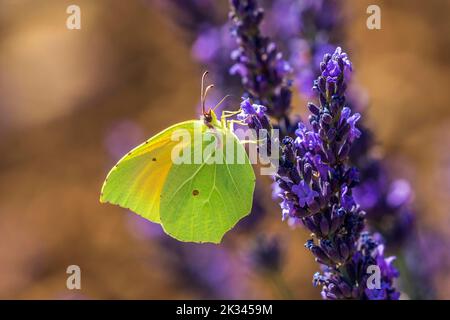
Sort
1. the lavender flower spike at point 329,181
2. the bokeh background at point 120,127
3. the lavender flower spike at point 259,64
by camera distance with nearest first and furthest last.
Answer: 1. the lavender flower spike at point 329,181
2. the lavender flower spike at point 259,64
3. the bokeh background at point 120,127

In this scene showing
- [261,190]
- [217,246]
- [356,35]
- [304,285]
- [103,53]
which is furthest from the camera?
[103,53]

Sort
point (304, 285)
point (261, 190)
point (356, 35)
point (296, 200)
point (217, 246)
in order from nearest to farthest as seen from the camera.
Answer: point (296, 200) < point (261, 190) < point (217, 246) < point (304, 285) < point (356, 35)

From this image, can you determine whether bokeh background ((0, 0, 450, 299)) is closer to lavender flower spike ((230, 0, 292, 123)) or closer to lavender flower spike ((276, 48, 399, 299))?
lavender flower spike ((230, 0, 292, 123))

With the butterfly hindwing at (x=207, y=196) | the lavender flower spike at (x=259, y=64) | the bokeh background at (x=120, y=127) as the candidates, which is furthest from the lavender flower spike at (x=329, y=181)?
the bokeh background at (x=120, y=127)

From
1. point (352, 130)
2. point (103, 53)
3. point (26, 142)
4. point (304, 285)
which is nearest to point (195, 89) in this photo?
point (103, 53)

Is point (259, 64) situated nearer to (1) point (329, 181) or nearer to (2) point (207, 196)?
(2) point (207, 196)

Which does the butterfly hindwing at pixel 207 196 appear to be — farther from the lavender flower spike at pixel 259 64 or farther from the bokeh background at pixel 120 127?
the bokeh background at pixel 120 127

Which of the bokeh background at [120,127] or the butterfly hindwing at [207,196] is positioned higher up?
the bokeh background at [120,127]

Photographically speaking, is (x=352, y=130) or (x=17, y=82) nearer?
(x=352, y=130)

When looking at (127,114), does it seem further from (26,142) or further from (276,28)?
(276,28)
